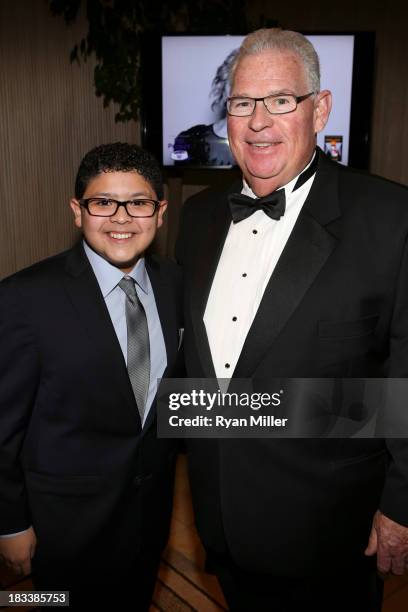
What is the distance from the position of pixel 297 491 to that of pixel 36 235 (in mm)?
2543

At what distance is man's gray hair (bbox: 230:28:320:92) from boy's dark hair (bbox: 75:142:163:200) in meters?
0.42

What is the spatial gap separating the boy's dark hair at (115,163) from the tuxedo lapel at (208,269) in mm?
281

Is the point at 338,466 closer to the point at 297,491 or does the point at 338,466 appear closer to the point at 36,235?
the point at 297,491

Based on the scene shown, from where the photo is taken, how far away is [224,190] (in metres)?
1.92

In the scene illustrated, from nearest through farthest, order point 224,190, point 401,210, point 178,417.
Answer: point 401,210 < point 178,417 < point 224,190

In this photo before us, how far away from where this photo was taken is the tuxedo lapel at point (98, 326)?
143cm

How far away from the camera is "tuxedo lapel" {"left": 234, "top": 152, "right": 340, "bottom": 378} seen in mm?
1432

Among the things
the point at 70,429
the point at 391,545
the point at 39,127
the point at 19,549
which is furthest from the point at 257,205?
the point at 39,127

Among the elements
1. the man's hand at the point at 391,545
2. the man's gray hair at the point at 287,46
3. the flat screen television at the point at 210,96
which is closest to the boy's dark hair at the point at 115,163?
the man's gray hair at the point at 287,46

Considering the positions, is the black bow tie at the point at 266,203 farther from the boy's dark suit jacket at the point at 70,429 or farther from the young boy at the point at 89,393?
the boy's dark suit jacket at the point at 70,429

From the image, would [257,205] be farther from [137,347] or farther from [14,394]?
[14,394]

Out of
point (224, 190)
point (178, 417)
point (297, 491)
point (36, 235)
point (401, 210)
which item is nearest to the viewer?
point (401, 210)

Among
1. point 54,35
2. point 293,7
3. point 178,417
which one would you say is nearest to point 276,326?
point 178,417

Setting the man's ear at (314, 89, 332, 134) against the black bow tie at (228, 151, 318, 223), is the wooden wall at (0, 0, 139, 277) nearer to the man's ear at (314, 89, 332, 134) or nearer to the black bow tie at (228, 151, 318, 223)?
the black bow tie at (228, 151, 318, 223)
